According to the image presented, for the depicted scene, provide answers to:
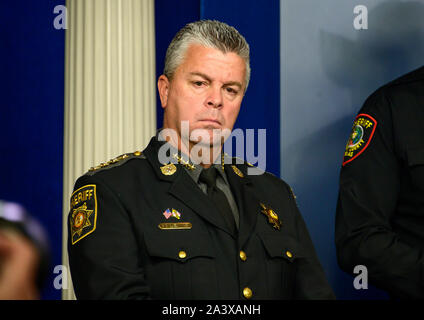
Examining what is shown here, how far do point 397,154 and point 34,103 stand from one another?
53.7 inches

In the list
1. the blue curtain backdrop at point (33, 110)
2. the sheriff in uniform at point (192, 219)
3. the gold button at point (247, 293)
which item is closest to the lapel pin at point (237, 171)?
the sheriff in uniform at point (192, 219)

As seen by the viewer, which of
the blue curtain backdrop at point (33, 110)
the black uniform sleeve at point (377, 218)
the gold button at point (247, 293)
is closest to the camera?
the gold button at point (247, 293)

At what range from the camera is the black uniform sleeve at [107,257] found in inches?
50.0

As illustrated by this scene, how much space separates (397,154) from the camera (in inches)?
70.7

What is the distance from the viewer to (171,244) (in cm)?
141

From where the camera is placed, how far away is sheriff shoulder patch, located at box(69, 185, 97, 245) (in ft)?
4.46

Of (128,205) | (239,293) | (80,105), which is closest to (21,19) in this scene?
(80,105)

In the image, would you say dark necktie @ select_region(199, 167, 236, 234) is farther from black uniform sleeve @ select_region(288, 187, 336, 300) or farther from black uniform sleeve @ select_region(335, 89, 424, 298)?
black uniform sleeve @ select_region(335, 89, 424, 298)

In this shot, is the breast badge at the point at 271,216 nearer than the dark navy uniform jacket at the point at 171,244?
No

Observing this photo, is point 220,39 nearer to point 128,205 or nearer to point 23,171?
point 128,205

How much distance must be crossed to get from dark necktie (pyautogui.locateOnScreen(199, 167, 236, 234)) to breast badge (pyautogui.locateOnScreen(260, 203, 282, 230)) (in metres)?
A: 0.12

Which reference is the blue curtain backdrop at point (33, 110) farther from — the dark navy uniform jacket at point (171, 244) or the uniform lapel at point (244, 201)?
the uniform lapel at point (244, 201)

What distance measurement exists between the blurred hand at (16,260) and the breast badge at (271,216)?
3.78 feet

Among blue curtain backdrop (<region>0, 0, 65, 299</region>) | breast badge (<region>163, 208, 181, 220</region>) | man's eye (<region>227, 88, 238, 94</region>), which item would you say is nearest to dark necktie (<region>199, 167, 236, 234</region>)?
breast badge (<region>163, 208, 181, 220</region>)
